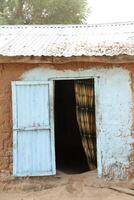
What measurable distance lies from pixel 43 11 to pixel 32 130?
18911mm

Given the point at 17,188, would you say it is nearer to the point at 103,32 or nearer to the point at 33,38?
the point at 33,38

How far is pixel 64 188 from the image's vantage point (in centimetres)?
750

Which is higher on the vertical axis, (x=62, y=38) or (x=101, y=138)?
(x=62, y=38)

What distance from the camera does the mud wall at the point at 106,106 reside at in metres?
7.65

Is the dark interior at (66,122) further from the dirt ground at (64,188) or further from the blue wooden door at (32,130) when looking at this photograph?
the blue wooden door at (32,130)

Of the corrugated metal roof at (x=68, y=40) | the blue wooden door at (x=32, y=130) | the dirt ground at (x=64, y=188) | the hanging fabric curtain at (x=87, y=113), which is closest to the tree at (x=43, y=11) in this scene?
the corrugated metal roof at (x=68, y=40)

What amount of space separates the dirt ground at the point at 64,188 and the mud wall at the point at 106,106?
258 millimetres

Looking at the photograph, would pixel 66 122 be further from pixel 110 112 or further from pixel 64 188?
pixel 64 188

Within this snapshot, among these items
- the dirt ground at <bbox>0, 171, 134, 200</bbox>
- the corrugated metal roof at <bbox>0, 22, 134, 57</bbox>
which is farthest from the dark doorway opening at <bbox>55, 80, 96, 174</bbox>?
Result: the dirt ground at <bbox>0, 171, 134, 200</bbox>

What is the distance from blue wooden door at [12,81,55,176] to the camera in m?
7.59

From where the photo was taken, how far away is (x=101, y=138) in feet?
25.2

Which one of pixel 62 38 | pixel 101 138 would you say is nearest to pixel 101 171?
pixel 101 138

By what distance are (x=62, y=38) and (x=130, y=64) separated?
217cm

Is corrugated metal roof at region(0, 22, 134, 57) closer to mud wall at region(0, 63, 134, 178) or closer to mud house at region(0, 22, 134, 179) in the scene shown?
mud house at region(0, 22, 134, 179)
